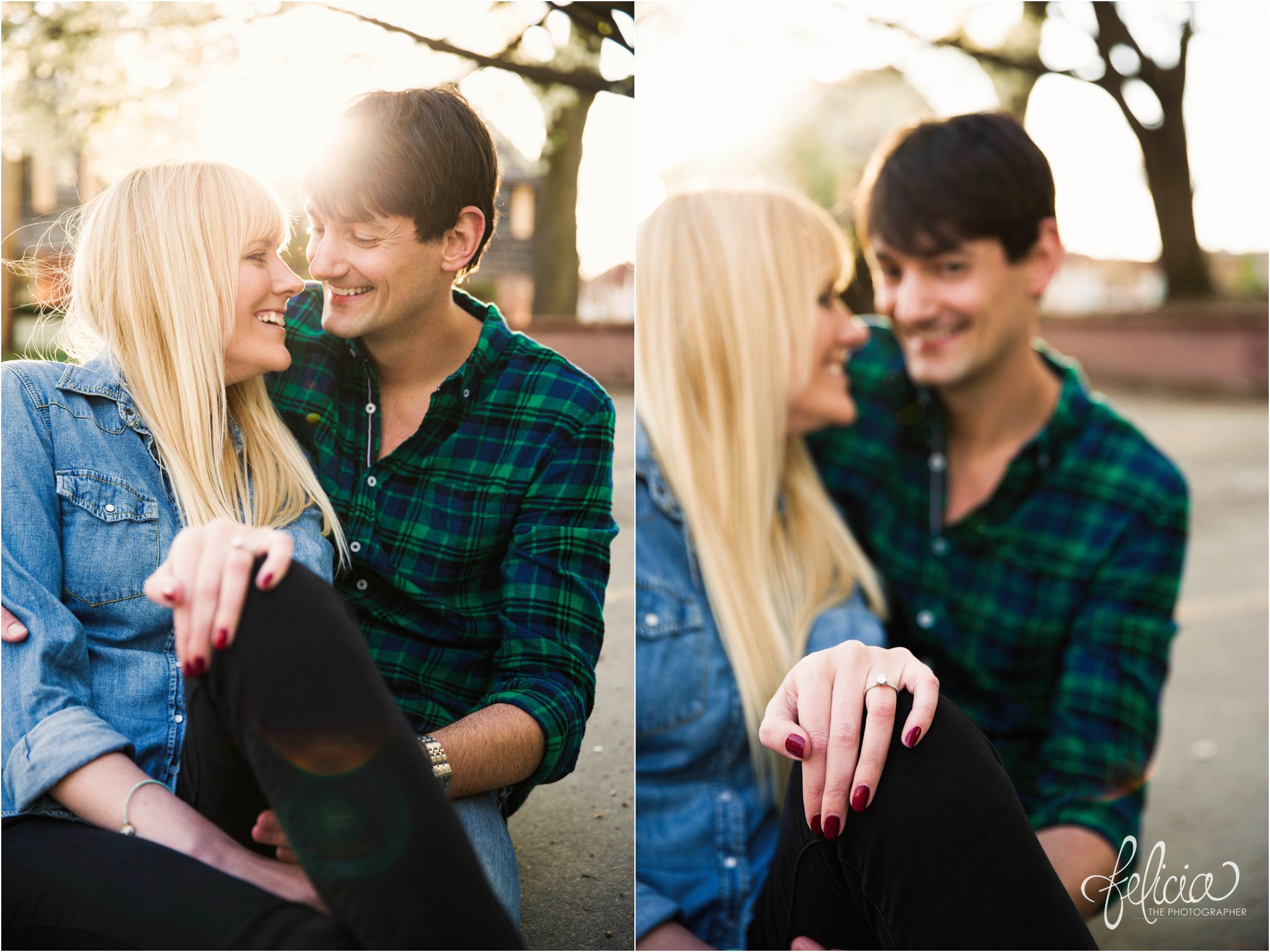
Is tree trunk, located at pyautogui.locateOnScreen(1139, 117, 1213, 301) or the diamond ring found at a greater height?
tree trunk, located at pyautogui.locateOnScreen(1139, 117, 1213, 301)

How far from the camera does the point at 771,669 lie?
1582mm

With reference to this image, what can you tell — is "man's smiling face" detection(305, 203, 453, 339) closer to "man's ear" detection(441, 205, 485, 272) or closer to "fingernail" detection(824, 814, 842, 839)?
"man's ear" detection(441, 205, 485, 272)

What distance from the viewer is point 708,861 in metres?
1.55

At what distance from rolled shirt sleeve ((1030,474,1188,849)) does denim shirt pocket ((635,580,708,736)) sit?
0.61m

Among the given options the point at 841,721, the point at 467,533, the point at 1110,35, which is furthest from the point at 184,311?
the point at 1110,35

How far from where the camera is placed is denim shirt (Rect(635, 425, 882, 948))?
1.54m

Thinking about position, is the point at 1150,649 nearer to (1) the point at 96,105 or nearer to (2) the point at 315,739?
(2) the point at 315,739

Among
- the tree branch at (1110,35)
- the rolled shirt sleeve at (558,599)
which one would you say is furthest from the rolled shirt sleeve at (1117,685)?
the tree branch at (1110,35)

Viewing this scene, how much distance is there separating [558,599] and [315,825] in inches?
17.2

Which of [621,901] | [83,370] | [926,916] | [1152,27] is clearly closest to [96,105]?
[83,370]

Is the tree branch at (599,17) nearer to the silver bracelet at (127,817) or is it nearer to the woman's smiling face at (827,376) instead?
the woman's smiling face at (827,376)

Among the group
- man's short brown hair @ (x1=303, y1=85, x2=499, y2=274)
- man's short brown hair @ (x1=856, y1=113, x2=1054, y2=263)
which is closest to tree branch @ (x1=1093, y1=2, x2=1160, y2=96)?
man's short brown hair @ (x1=856, y1=113, x2=1054, y2=263)

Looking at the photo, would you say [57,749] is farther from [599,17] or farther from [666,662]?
[599,17]

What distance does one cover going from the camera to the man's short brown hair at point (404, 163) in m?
1.34
